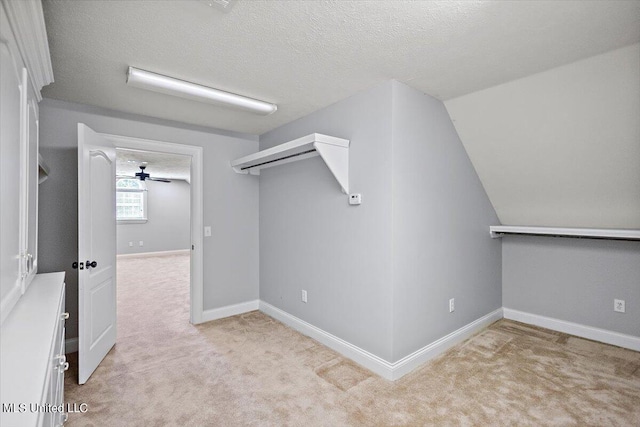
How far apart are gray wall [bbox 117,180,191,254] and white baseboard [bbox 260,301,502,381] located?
280 inches

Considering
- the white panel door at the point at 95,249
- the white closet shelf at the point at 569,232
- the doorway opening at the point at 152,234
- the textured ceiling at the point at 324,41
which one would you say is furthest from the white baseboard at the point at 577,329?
the white panel door at the point at 95,249

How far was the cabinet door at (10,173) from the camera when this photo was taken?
3.67ft

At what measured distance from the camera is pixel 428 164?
2664mm

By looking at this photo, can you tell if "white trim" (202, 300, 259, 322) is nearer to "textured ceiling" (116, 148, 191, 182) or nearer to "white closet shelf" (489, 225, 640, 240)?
"textured ceiling" (116, 148, 191, 182)

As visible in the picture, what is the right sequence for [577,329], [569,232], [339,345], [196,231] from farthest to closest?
[196,231], [577,329], [569,232], [339,345]

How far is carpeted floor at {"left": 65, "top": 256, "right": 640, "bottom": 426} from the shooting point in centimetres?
195

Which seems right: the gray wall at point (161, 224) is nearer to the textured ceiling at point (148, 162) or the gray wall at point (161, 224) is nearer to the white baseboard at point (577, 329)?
the textured ceiling at point (148, 162)

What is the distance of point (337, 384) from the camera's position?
2301mm

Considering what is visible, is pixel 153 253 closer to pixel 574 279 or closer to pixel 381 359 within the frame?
pixel 381 359

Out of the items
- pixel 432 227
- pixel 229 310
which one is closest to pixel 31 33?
pixel 432 227

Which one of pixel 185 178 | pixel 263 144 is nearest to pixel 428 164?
pixel 263 144

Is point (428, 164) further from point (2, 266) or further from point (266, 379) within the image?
point (2, 266)

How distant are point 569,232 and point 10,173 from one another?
406cm

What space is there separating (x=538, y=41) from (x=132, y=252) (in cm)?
988
